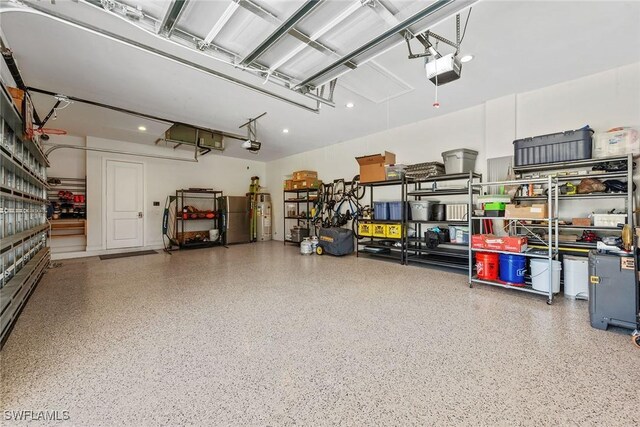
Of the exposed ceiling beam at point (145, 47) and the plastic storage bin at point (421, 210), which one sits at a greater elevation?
the exposed ceiling beam at point (145, 47)

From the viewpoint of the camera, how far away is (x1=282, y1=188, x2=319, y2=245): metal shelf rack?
24.8 feet

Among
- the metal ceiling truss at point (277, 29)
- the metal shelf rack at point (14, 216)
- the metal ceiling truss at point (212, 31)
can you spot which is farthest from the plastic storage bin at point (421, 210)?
the metal shelf rack at point (14, 216)

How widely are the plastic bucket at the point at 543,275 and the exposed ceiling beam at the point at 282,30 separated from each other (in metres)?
3.62

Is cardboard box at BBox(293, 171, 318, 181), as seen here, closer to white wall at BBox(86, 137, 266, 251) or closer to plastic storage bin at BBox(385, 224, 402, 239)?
white wall at BBox(86, 137, 266, 251)

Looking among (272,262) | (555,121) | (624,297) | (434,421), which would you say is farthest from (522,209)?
(272,262)

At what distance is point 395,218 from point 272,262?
2.71 meters

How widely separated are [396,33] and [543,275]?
3.16 metres

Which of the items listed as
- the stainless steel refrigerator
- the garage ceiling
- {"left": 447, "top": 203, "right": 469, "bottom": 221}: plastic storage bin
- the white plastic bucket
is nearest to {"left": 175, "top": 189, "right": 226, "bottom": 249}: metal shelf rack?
the stainless steel refrigerator

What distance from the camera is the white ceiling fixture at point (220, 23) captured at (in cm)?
183

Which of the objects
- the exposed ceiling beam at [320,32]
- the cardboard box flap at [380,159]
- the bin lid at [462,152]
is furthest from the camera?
the cardboard box flap at [380,159]

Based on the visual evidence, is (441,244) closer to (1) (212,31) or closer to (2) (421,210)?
(2) (421,210)

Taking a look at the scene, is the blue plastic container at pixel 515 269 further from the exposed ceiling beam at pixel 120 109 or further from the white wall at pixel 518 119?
the exposed ceiling beam at pixel 120 109

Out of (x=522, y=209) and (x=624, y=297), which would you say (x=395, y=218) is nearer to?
(x=522, y=209)

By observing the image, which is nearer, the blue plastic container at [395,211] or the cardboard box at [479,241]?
the cardboard box at [479,241]
